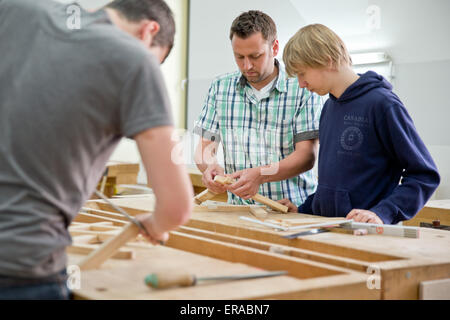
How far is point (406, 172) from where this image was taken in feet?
7.17

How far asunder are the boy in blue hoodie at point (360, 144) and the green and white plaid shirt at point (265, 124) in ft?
1.18

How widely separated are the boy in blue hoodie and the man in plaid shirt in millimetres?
316

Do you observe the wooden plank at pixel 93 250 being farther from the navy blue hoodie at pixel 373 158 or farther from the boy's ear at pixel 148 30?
the navy blue hoodie at pixel 373 158

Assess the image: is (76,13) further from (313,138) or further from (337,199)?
(313,138)

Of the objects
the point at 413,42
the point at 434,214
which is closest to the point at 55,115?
the point at 434,214

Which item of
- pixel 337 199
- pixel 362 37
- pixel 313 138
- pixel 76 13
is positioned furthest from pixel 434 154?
pixel 76 13

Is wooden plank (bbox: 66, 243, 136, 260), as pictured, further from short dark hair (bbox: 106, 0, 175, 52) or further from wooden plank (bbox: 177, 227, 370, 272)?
short dark hair (bbox: 106, 0, 175, 52)

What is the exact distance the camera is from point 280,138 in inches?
111

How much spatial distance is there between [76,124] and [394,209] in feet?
4.71

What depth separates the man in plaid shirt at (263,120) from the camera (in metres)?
2.76

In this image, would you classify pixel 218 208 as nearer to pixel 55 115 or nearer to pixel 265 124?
pixel 265 124

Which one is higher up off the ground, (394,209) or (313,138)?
(313,138)

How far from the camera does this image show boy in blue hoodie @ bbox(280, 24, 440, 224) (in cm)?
213

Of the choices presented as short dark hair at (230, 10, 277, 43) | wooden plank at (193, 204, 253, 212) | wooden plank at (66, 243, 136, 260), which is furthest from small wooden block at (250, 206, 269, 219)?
short dark hair at (230, 10, 277, 43)
